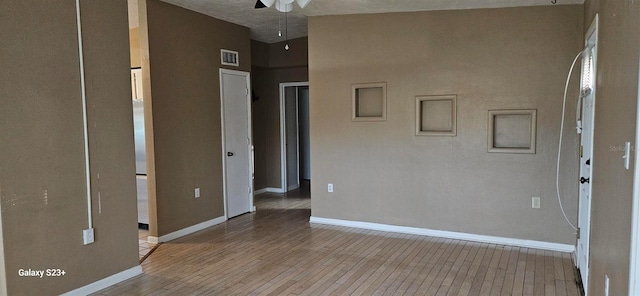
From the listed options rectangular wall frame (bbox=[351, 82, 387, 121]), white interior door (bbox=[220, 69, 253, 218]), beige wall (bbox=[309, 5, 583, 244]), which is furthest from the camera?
white interior door (bbox=[220, 69, 253, 218])

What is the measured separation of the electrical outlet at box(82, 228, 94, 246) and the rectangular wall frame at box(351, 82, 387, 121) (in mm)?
3065

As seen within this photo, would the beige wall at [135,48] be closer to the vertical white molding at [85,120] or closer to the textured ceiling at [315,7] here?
the textured ceiling at [315,7]

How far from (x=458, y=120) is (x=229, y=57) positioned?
3029 mm

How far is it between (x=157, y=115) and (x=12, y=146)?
183cm

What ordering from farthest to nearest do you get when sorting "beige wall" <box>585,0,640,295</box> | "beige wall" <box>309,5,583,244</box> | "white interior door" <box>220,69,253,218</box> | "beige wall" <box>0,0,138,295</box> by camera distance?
"white interior door" <box>220,69,253,218</box> < "beige wall" <box>309,5,583,244</box> < "beige wall" <box>0,0,138,295</box> < "beige wall" <box>585,0,640,295</box>

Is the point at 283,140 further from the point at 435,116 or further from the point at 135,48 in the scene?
the point at 435,116

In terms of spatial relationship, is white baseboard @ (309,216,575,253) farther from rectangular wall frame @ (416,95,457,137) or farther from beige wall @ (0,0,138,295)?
beige wall @ (0,0,138,295)

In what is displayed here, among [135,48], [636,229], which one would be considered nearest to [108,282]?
[135,48]

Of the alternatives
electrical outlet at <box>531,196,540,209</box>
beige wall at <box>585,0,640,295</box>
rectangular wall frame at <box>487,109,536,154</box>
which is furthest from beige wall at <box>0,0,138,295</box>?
electrical outlet at <box>531,196,540,209</box>

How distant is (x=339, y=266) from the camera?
12.8 ft

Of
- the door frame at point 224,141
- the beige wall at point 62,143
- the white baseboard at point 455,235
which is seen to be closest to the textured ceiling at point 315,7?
the door frame at point 224,141

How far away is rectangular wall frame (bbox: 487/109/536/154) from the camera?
4.35 m

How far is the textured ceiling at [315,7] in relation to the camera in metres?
4.32

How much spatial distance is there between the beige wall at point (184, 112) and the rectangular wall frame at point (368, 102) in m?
1.77
